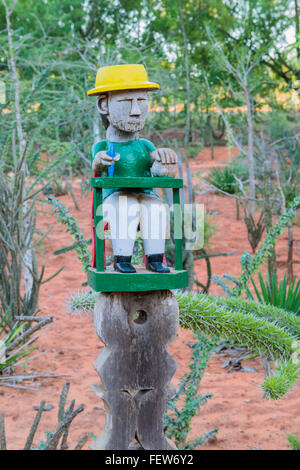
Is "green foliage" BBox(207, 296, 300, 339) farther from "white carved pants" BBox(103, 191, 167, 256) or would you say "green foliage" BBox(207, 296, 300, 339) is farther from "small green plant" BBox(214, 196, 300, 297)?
"white carved pants" BBox(103, 191, 167, 256)

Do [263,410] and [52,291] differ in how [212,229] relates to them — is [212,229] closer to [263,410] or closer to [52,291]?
[52,291]

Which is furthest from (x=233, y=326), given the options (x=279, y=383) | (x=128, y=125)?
(x=128, y=125)

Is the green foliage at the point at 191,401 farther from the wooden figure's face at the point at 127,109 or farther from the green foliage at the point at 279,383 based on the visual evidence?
the wooden figure's face at the point at 127,109

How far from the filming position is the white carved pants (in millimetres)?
1550

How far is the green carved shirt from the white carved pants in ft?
0.15

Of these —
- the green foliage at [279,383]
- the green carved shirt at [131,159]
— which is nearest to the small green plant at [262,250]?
the green foliage at [279,383]

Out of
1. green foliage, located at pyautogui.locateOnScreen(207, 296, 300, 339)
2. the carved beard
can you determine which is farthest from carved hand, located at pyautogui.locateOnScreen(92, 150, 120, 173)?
green foliage, located at pyautogui.locateOnScreen(207, 296, 300, 339)

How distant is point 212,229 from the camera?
6879 mm

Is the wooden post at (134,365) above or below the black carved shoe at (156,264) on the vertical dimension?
below

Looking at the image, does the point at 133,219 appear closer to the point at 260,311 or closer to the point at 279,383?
the point at 279,383

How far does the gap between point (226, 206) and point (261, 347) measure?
7.37 m

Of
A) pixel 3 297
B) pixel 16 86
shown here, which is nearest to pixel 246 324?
pixel 3 297

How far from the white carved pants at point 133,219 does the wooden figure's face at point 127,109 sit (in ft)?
0.77

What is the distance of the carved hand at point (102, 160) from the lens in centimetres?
153
